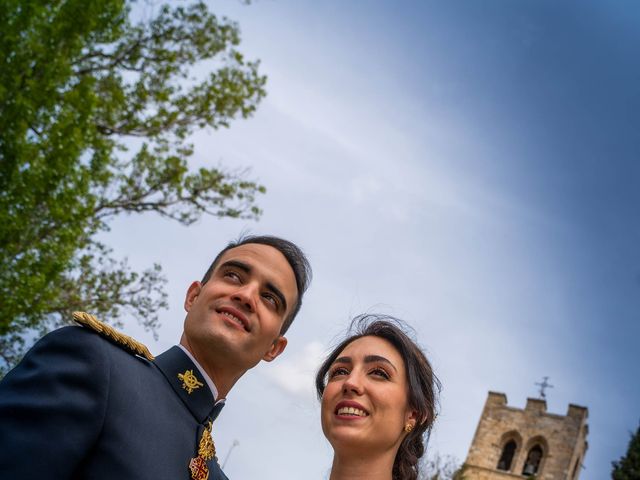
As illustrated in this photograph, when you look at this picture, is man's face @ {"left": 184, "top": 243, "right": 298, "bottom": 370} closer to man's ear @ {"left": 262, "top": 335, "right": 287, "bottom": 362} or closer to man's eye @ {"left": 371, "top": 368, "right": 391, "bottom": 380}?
man's ear @ {"left": 262, "top": 335, "right": 287, "bottom": 362}

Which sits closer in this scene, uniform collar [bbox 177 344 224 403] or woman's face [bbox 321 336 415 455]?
uniform collar [bbox 177 344 224 403]

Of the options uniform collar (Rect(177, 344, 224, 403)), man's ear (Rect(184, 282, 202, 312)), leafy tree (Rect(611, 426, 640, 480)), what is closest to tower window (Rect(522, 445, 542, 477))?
leafy tree (Rect(611, 426, 640, 480))

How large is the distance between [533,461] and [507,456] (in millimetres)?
1358

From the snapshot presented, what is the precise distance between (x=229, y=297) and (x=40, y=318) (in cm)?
850

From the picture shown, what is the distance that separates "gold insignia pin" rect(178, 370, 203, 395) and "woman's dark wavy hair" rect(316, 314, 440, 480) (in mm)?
1182

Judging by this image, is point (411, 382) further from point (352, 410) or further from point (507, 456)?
point (507, 456)

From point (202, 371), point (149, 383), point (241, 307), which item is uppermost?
point (241, 307)

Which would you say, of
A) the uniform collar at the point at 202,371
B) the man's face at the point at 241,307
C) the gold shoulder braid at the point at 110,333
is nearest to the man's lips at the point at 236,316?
the man's face at the point at 241,307

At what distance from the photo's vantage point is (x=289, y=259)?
3375 millimetres

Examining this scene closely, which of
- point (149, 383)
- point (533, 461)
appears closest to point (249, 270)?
point (149, 383)

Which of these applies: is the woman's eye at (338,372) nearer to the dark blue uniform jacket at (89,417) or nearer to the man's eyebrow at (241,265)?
the man's eyebrow at (241,265)

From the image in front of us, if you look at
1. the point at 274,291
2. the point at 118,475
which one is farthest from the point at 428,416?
the point at 118,475

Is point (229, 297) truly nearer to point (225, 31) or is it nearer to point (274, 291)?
point (274, 291)

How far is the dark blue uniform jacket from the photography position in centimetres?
205
